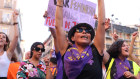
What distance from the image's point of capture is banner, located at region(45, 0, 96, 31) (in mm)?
4152

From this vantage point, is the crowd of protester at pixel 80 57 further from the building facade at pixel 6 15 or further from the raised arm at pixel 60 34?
the building facade at pixel 6 15

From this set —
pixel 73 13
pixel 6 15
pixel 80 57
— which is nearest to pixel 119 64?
pixel 80 57

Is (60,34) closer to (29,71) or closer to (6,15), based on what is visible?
(29,71)

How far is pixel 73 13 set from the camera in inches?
176

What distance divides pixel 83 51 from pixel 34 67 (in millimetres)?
1719

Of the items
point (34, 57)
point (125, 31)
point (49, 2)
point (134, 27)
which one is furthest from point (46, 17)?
point (134, 27)

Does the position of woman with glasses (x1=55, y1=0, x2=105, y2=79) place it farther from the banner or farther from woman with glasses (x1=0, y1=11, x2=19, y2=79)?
woman with glasses (x1=0, y1=11, x2=19, y2=79)

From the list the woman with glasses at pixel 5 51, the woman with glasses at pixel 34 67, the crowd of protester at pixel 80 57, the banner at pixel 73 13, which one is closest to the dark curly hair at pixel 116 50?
the crowd of protester at pixel 80 57

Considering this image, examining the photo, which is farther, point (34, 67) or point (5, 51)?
point (5, 51)

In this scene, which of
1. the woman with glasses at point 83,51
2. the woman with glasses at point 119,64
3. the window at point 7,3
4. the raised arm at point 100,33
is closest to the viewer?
the woman with glasses at point 83,51

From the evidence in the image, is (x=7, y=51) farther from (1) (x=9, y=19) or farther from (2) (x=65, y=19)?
(1) (x=9, y=19)

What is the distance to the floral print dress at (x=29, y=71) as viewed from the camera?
12.5 ft

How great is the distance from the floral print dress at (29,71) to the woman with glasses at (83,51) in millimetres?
1359

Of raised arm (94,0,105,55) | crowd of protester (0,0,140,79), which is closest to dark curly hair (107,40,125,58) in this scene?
crowd of protester (0,0,140,79)
